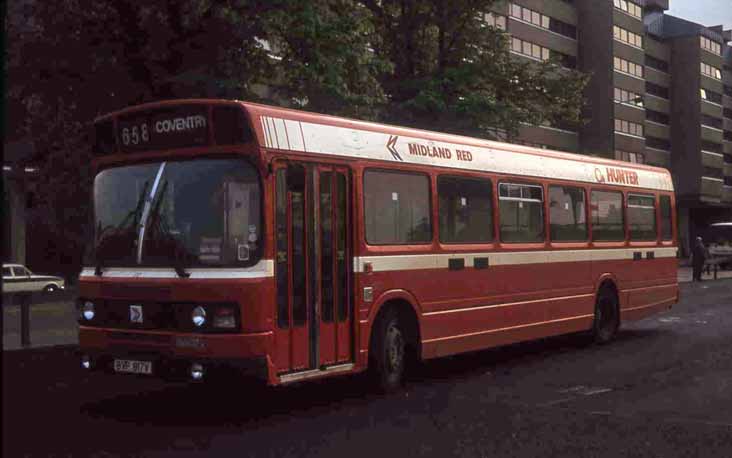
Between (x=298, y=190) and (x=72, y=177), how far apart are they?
9753 millimetres

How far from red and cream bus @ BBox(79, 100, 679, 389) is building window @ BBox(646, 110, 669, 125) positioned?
7271 centimetres

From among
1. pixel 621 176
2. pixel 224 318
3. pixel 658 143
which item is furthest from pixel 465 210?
pixel 658 143

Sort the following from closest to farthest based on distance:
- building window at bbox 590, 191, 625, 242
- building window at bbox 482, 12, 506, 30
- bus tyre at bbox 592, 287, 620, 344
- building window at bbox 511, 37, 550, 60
Result: 1. building window at bbox 590, 191, 625, 242
2. bus tyre at bbox 592, 287, 620, 344
3. building window at bbox 482, 12, 506, 30
4. building window at bbox 511, 37, 550, 60

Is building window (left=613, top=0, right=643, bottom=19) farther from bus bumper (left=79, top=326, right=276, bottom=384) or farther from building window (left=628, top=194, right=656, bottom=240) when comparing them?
bus bumper (left=79, top=326, right=276, bottom=384)

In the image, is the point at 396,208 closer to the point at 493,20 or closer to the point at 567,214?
the point at 567,214

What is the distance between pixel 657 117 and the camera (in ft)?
273

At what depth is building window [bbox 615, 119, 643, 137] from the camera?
7438 centimetres

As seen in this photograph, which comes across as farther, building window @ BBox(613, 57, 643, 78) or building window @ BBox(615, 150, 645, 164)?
building window @ BBox(615, 150, 645, 164)

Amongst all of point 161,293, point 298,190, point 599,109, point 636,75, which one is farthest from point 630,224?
point 636,75

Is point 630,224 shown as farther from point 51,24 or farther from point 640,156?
point 640,156

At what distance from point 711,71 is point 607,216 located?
254 feet

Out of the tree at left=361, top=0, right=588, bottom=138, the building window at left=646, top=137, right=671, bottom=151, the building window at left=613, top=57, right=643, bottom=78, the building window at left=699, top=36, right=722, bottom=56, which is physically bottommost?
the tree at left=361, top=0, right=588, bottom=138

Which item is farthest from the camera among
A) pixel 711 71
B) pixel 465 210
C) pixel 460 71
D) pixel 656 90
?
pixel 711 71

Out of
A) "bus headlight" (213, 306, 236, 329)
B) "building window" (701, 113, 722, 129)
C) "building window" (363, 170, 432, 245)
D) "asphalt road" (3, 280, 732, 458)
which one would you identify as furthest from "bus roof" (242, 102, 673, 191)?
"building window" (701, 113, 722, 129)
